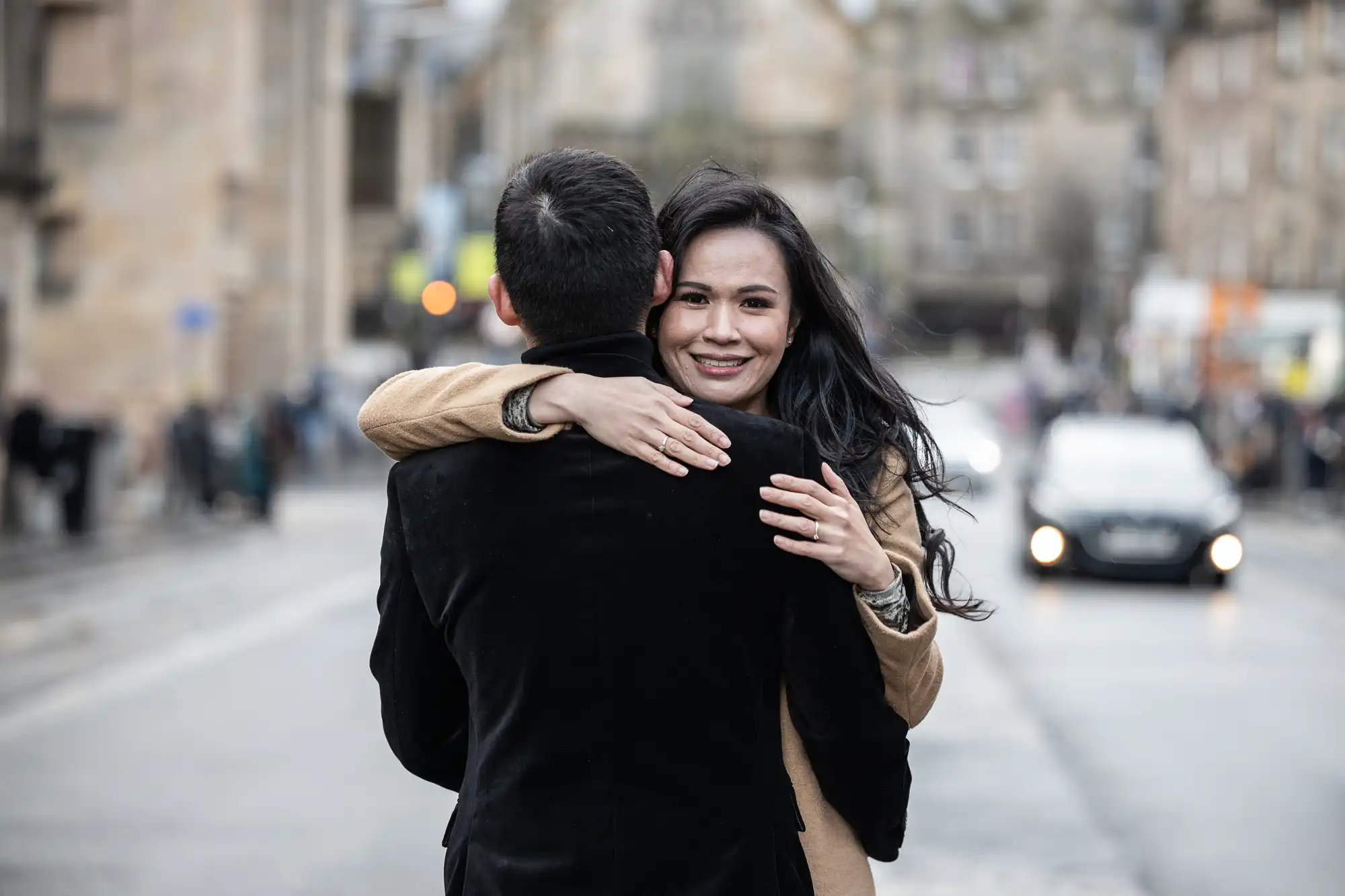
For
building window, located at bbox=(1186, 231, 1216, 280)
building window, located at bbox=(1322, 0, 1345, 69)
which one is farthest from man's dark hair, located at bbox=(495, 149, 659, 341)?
building window, located at bbox=(1186, 231, 1216, 280)

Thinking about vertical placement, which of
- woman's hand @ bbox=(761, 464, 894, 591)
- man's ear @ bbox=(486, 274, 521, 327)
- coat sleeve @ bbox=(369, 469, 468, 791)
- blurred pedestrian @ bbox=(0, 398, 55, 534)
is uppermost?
man's ear @ bbox=(486, 274, 521, 327)

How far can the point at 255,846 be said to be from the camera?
7793 millimetres

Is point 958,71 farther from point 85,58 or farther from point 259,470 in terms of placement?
point 259,470

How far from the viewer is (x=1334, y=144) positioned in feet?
195

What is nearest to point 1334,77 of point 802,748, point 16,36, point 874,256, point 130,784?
point 874,256

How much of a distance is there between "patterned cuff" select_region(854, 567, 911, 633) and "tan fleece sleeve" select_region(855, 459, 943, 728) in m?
0.02

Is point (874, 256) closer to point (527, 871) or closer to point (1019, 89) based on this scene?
point (1019, 89)

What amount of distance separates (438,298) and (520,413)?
31.5 m

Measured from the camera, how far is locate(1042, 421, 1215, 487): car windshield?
19.1 meters

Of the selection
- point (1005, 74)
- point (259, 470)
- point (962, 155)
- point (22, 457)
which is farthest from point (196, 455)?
point (1005, 74)

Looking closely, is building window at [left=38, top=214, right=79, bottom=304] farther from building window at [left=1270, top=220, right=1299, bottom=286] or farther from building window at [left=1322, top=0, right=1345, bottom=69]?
building window at [left=1322, top=0, right=1345, bottom=69]

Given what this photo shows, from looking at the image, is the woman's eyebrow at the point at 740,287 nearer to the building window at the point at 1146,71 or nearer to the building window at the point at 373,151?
the building window at the point at 373,151

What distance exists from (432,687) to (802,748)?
21.1 inches

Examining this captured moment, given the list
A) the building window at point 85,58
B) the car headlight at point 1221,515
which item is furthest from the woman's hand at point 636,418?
the building window at point 85,58
